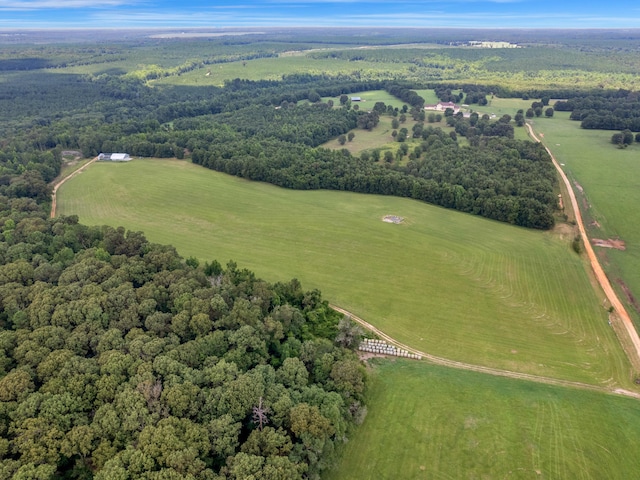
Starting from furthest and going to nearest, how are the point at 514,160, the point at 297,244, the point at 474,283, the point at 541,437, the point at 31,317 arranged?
the point at 514,160 → the point at 297,244 → the point at 474,283 → the point at 31,317 → the point at 541,437

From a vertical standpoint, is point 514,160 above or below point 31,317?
above

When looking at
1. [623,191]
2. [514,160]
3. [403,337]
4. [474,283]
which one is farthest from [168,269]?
[623,191]

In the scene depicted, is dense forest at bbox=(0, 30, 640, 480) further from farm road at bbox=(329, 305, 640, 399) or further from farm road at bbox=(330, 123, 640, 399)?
farm road at bbox=(329, 305, 640, 399)

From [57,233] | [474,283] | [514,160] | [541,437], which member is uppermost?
[514,160]

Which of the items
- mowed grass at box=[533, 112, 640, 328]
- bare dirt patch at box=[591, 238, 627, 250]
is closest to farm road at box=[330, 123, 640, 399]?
mowed grass at box=[533, 112, 640, 328]

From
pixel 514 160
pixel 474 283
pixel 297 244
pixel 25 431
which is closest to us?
pixel 25 431

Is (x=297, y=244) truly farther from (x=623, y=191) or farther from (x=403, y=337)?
(x=623, y=191)

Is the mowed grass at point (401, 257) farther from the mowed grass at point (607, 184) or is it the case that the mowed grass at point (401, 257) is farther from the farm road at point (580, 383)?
the mowed grass at point (607, 184)

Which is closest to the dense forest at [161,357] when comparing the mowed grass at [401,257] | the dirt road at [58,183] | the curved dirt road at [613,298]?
the dirt road at [58,183]
